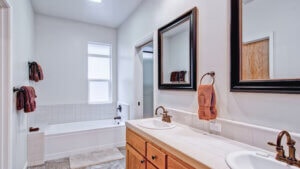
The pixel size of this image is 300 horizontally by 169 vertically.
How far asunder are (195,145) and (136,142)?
0.75m

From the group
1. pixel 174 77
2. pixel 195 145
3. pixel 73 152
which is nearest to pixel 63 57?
pixel 73 152

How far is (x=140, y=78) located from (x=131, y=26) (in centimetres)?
115

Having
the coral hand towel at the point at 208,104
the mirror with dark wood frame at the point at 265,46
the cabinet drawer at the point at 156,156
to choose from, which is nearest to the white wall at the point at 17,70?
the cabinet drawer at the point at 156,156

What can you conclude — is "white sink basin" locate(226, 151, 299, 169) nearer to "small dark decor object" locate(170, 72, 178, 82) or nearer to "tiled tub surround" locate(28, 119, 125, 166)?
"small dark decor object" locate(170, 72, 178, 82)

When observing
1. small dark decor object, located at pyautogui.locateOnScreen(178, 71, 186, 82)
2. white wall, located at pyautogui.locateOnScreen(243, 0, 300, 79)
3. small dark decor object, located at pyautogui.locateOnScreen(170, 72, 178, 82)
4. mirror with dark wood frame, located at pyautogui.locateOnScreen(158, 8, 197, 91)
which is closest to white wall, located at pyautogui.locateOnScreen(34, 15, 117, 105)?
mirror with dark wood frame, located at pyautogui.locateOnScreen(158, 8, 197, 91)

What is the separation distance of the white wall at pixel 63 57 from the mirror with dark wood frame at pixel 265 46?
3.55m

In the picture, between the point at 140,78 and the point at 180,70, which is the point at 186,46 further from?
the point at 140,78

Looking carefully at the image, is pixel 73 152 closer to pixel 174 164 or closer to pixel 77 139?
pixel 77 139

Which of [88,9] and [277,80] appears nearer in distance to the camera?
[277,80]

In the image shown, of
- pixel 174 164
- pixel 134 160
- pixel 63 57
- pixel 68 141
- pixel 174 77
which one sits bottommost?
pixel 68 141

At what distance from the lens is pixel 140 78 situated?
10.6 ft

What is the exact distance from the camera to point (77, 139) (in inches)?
124

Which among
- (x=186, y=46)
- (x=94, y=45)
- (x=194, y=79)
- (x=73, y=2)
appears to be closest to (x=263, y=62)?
(x=194, y=79)

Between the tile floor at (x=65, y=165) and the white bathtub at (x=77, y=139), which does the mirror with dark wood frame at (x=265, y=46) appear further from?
the white bathtub at (x=77, y=139)
